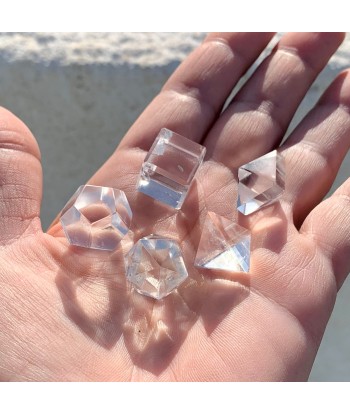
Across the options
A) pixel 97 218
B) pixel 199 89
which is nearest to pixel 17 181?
pixel 97 218

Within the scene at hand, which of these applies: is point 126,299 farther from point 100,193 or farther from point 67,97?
point 67,97

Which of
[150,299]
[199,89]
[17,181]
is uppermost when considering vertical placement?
[199,89]

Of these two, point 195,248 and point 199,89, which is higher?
point 199,89

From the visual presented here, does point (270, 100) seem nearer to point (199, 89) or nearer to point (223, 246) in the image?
point (199, 89)

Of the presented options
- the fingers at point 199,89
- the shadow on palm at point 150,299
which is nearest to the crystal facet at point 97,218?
the shadow on palm at point 150,299

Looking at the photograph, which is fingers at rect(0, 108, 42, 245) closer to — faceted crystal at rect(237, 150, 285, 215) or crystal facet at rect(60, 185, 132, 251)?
crystal facet at rect(60, 185, 132, 251)

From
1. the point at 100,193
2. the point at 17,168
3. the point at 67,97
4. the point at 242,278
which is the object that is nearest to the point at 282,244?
the point at 242,278

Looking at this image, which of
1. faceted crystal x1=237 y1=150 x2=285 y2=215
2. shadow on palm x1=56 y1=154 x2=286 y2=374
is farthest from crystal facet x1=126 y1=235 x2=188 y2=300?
faceted crystal x1=237 y1=150 x2=285 y2=215

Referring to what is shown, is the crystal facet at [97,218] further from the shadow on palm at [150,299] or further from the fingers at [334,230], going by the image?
the fingers at [334,230]
